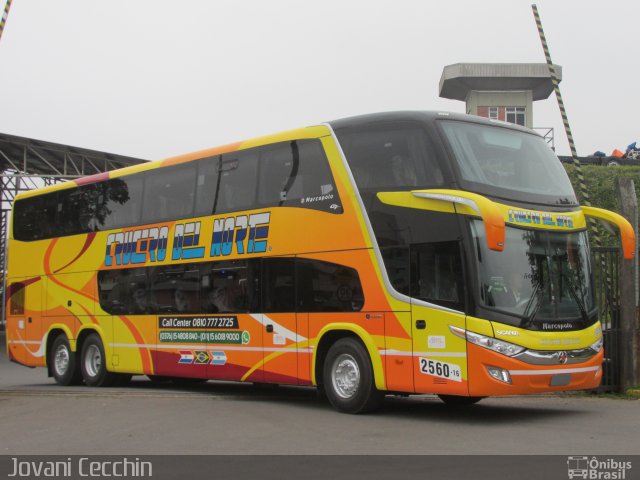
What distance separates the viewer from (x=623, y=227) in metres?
12.4

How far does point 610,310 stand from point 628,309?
0.99 feet

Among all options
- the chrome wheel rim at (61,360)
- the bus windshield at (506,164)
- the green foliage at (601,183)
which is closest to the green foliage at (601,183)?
the green foliage at (601,183)

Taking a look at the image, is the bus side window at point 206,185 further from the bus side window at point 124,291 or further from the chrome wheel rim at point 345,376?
the chrome wheel rim at point 345,376

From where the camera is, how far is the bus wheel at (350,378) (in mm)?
11812

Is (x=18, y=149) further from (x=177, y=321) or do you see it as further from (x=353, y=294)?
(x=353, y=294)

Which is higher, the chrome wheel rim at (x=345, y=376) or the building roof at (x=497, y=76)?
the building roof at (x=497, y=76)

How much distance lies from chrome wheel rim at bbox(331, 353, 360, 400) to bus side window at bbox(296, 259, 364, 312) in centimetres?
71

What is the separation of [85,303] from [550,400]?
9.42 meters

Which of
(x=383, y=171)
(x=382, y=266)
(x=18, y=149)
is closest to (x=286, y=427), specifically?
(x=382, y=266)

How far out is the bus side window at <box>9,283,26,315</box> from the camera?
782 inches

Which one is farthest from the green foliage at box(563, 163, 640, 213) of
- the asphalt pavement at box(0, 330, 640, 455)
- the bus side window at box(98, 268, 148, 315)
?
the asphalt pavement at box(0, 330, 640, 455)

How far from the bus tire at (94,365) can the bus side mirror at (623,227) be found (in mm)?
9906

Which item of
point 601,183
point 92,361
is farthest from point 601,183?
point 92,361

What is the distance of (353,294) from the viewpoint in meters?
12.2
